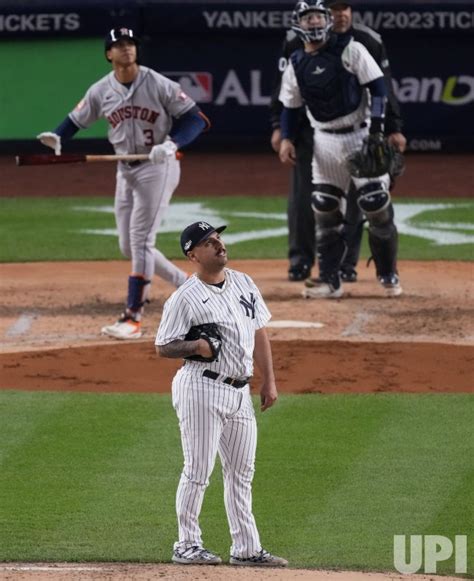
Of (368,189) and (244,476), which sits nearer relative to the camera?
(244,476)

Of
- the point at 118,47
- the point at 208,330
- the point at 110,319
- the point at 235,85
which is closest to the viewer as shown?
the point at 208,330

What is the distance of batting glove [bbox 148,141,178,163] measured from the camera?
451 inches

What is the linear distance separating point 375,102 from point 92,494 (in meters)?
5.40

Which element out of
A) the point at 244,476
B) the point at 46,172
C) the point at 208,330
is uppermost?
the point at 208,330

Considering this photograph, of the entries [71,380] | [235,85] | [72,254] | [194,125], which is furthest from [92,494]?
[235,85]

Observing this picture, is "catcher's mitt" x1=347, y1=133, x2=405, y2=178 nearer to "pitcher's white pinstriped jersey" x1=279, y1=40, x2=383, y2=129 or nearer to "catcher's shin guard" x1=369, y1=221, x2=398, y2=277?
"pitcher's white pinstriped jersey" x1=279, y1=40, x2=383, y2=129

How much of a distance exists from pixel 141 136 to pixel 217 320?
5101 mm

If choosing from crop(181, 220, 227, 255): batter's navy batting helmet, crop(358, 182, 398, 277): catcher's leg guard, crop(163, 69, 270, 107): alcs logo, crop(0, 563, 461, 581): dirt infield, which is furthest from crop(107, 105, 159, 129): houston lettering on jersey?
crop(163, 69, 270, 107): alcs logo

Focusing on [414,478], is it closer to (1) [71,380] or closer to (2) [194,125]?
(1) [71,380]

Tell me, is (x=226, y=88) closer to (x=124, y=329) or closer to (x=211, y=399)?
(x=124, y=329)

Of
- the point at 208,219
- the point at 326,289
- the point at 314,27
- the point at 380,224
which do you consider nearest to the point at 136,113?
the point at 314,27

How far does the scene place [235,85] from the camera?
70.8 feet

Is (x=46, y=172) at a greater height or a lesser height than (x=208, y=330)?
lesser

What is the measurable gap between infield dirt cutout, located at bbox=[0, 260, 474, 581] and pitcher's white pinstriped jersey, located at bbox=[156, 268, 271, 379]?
334 centimetres
